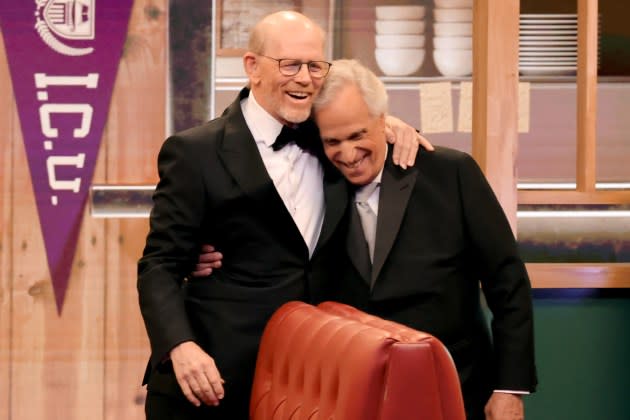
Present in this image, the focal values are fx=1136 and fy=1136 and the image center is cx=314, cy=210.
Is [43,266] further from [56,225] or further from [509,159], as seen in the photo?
[509,159]

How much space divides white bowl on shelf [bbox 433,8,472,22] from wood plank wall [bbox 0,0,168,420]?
3.23 feet

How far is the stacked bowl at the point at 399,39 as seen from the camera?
4043 mm

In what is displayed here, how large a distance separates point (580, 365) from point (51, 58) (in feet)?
7.11

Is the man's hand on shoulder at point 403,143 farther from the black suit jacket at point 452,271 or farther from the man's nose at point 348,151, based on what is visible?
the man's nose at point 348,151

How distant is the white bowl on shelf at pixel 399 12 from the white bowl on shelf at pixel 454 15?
64 millimetres

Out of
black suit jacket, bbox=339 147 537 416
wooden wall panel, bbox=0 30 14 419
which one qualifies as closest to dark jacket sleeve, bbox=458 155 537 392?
black suit jacket, bbox=339 147 537 416

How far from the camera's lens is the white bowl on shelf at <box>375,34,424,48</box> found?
4.04 m

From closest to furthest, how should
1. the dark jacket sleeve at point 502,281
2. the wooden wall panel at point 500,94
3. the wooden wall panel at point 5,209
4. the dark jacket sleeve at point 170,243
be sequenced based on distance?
the dark jacket sleeve at point 170,243
the dark jacket sleeve at point 502,281
the wooden wall panel at point 500,94
the wooden wall panel at point 5,209

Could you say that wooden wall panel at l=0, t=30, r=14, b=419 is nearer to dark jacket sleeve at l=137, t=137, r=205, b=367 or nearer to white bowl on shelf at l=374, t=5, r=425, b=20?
white bowl on shelf at l=374, t=5, r=425, b=20

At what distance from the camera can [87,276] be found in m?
4.05

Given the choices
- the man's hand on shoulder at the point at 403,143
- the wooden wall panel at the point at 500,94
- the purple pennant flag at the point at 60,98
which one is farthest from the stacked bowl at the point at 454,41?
the man's hand on shoulder at the point at 403,143

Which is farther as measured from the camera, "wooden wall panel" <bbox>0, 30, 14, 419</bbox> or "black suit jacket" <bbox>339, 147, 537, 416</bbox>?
"wooden wall panel" <bbox>0, 30, 14, 419</bbox>

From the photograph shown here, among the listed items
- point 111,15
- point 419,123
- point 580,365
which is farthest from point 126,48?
point 580,365

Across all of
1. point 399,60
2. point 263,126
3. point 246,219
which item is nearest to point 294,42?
point 263,126
